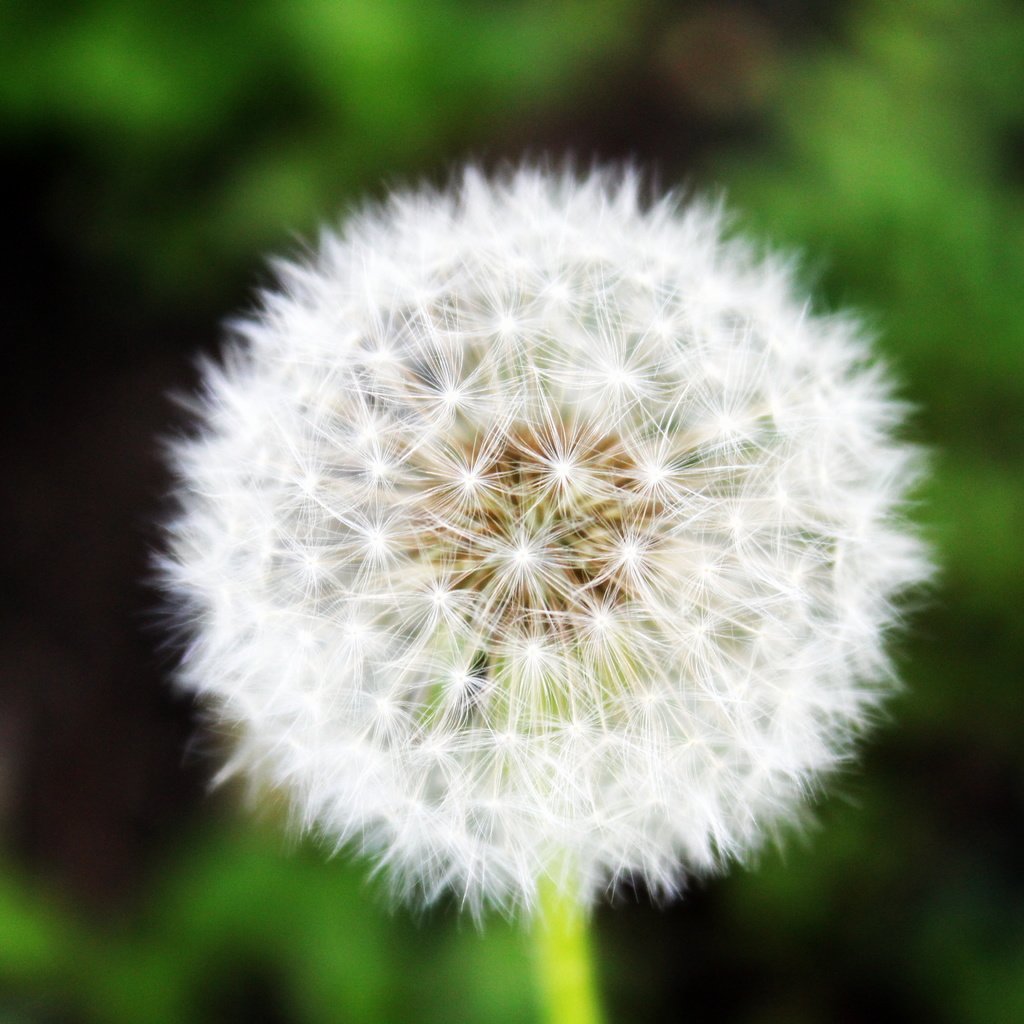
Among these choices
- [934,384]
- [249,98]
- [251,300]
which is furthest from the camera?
[251,300]

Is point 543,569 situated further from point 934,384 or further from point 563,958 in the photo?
point 934,384

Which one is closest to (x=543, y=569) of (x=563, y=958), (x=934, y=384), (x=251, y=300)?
(x=563, y=958)

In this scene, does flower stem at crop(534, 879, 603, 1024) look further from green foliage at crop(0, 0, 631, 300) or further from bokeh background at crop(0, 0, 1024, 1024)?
green foliage at crop(0, 0, 631, 300)

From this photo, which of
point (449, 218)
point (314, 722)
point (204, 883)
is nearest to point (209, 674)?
point (314, 722)

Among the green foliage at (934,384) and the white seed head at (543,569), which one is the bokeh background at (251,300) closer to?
the green foliage at (934,384)

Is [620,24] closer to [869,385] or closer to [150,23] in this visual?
[150,23]

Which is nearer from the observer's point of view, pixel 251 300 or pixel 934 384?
pixel 934 384

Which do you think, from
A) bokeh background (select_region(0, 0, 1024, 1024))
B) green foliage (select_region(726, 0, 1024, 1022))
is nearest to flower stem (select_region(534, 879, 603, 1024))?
bokeh background (select_region(0, 0, 1024, 1024))
